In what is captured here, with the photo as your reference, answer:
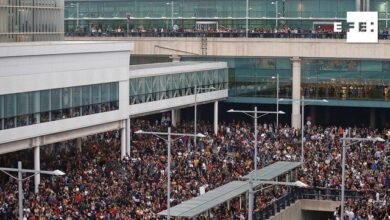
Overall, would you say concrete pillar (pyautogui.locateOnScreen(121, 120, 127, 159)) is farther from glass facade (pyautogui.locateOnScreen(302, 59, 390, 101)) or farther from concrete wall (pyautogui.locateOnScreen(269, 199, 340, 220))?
glass facade (pyautogui.locateOnScreen(302, 59, 390, 101))

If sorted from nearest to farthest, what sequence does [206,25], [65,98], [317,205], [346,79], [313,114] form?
[65,98] → [317,205] → [346,79] → [313,114] → [206,25]

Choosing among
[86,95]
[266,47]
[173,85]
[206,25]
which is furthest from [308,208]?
[206,25]

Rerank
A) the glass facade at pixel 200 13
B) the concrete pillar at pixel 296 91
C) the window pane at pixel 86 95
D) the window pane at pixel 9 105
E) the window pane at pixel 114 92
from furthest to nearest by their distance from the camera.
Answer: the glass facade at pixel 200 13 → the concrete pillar at pixel 296 91 → the window pane at pixel 114 92 → the window pane at pixel 86 95 → the window pane at pixel 9 105

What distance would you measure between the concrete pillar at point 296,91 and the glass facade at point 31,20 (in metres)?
26.8

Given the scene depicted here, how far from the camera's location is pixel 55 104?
68938 millimetres

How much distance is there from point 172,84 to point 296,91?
17794mm

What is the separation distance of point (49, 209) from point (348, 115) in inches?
2040

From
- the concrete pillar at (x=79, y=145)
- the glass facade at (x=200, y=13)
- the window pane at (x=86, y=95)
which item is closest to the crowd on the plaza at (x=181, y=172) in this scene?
the concrete pillar at (x=79, y=145)

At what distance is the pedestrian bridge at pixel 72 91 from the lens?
64.6 metres

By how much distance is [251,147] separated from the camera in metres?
82.5

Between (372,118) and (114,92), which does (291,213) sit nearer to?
(114,92)

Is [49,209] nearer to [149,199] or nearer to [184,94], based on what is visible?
[149,199]

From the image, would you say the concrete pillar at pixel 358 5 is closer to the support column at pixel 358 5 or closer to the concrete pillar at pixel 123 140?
the support column at pixel 358 5

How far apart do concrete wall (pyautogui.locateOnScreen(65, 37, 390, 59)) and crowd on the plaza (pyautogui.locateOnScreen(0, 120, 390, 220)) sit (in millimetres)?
8664
